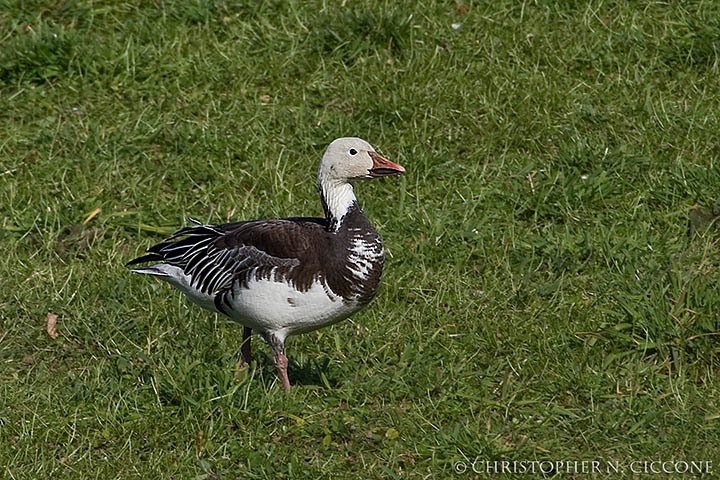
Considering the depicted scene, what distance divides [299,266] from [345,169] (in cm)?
52

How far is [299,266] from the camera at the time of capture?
606 cm

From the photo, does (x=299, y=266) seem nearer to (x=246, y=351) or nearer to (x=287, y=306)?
(x=287, y=306)

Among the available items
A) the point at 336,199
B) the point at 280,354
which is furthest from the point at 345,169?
the point at 280,354

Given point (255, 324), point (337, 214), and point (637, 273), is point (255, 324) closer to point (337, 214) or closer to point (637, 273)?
point (337, 214)

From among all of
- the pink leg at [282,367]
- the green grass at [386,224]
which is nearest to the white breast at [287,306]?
the pink leg at [282,367]

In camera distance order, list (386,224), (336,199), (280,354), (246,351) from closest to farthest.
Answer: (280,354) → (336,199) → (246,351) → (386,224)

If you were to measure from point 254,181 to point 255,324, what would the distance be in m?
2.17

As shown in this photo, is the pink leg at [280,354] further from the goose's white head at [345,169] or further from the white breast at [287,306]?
the goose's white head at [345,169]

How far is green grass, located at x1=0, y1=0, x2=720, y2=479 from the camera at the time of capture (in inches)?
234

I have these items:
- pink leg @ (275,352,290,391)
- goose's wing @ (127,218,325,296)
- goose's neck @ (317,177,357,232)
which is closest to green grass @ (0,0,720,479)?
pink leg @ (275,352,290,391)

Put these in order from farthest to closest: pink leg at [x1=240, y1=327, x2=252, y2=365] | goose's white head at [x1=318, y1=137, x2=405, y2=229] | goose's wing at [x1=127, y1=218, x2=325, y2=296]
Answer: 1. pink leg at [x1=240, y1=327, x2=252, y2=365]
2. goose's white head at [x1=318, y1=137, x2=405, y2=229]
3. goose's wing at [x1=127, y1=218, x2=325, y2=296]

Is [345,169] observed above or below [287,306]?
above

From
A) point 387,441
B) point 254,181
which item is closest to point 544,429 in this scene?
Result: point 387,441

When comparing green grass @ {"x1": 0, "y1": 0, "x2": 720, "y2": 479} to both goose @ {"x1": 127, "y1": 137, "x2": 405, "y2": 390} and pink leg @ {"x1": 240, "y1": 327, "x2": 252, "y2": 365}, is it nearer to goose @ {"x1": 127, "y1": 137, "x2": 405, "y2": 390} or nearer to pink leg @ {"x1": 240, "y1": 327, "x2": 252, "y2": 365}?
pink leg @ {"x1": 240, "y1": 327, "x2": 252, "y2": 365}
